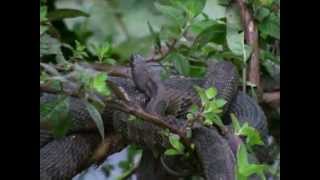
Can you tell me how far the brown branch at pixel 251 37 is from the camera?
137cm

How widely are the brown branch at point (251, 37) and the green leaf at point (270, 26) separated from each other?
18 millimetres

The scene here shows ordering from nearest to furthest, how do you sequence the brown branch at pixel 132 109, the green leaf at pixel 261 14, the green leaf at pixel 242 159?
1. the brown branch at pixel 132 109
2. the green leaf at pixel 242 159
3. the green leaf at pixel 261 14

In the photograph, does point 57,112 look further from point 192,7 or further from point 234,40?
point 234,40

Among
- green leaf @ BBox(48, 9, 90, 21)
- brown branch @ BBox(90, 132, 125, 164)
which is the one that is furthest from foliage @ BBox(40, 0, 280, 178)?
brown branch @ BBox(90, 132, 125, 164)

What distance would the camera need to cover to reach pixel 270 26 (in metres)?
1.35

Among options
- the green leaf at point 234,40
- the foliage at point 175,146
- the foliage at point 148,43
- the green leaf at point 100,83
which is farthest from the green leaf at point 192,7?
the green leaf at point 100,83

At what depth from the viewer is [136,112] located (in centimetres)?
89

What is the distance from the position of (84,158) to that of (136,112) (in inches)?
14.5

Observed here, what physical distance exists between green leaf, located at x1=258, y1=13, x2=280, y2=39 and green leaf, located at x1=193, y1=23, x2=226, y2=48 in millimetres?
214

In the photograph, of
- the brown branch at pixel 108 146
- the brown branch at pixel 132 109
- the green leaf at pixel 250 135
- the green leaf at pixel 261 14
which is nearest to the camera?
the brown branch at pixel 132 109

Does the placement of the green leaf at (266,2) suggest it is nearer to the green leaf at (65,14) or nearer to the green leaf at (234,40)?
the green leaf at (234,40)

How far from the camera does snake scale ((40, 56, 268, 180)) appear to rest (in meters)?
1.12
